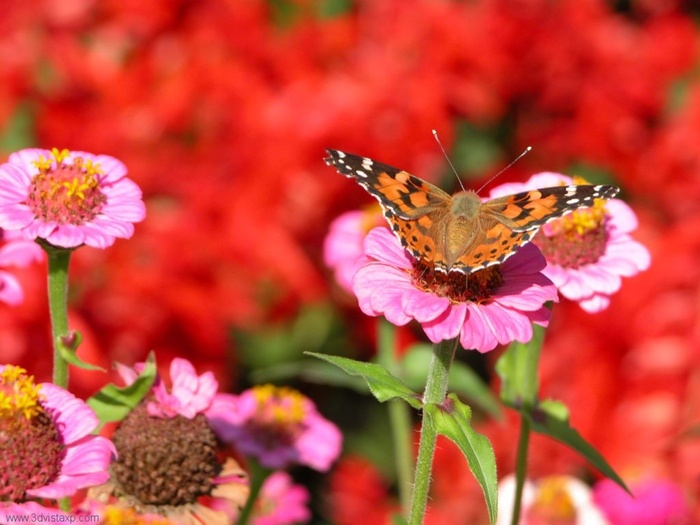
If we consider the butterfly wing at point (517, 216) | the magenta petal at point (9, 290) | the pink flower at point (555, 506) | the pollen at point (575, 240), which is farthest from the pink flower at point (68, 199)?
the pink flower at point (555, 506)

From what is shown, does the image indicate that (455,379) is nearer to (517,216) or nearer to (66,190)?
(517,216)

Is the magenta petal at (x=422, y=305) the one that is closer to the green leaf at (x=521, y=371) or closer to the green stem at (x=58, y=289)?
the green leaf at (x=521, y=371)

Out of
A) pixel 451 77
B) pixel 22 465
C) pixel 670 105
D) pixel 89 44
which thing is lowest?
pixel 22 465

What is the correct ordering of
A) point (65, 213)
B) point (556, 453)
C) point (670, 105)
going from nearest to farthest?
1. point (65, 213)
2. point (556, 453)
3. point (670, 105)

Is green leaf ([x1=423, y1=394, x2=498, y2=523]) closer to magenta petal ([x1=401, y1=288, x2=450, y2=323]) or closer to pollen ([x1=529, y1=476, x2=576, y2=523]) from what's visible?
magenta petal ([x1=401, y1=288, x2=450, y2=323])

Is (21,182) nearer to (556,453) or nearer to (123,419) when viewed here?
(123,419)

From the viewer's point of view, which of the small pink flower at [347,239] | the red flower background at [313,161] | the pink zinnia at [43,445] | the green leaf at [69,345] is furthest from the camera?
the red flower background at [313,161]

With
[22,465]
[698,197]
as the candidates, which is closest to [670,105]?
[698,197]

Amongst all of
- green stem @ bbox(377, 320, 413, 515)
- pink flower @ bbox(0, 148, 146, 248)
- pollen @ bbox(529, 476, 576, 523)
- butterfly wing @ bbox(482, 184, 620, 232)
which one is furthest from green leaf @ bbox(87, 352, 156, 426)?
pollen @ bbox(529, 476, 576, 523)
